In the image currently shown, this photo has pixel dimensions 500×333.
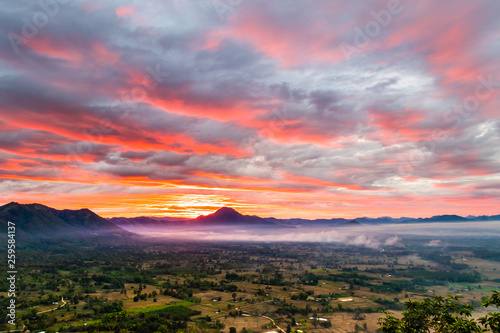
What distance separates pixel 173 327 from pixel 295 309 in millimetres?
49679

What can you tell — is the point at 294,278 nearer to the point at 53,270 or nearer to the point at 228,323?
the point at 228,323

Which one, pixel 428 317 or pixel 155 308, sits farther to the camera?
pixel 155 308

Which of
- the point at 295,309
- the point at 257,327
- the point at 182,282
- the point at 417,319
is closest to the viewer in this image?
the point at 417,319

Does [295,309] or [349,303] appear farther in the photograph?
[349,303]

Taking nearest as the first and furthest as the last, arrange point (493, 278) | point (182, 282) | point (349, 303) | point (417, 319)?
1. point (417, 319)
2. point (349, 303)
3. point (182, 282)
4. point (493, 278)

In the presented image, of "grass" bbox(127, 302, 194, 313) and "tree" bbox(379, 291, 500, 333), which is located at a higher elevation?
"tree" bbox(379, 291, 500, 333)

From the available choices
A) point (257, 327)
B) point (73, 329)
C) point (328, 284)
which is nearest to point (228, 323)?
point (257, 327)

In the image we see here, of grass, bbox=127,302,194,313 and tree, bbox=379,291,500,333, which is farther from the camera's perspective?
grass, bbox=127,302,194,313

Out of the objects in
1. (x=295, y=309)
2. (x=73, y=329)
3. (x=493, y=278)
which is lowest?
(x=493, y=278)

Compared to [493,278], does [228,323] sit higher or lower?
higher

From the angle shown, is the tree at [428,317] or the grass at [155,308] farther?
the grass at [155,308]

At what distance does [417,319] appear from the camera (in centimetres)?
2277

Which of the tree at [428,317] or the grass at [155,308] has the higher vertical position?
the tree at [428,317]

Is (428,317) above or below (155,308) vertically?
above
